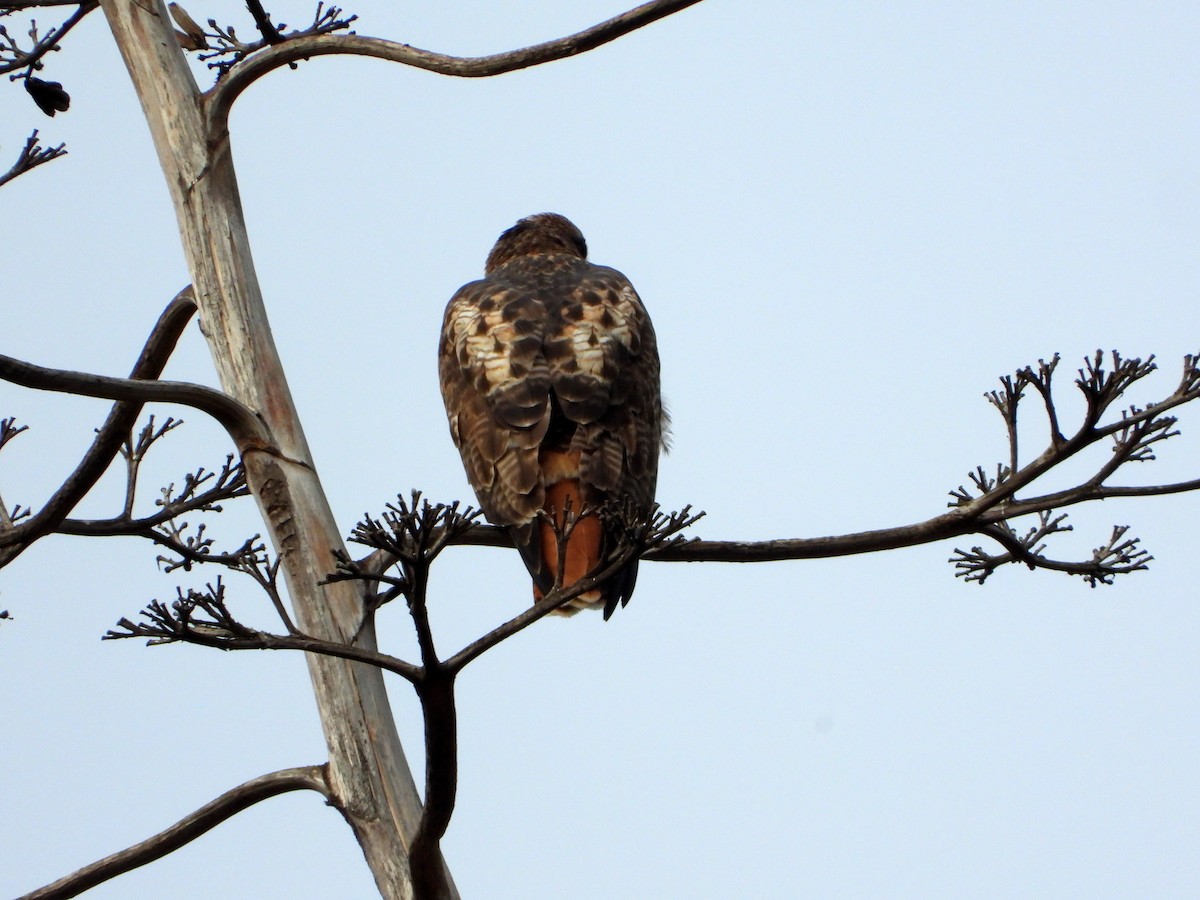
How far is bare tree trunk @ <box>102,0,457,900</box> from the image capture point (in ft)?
14.2

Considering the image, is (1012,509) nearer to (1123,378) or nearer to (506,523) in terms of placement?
(1123,378)

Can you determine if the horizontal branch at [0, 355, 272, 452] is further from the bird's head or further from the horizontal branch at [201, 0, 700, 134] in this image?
the bird's head

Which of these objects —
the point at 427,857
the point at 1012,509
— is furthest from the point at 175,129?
the point at 1012,509

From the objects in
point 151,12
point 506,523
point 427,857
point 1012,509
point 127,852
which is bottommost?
point 427,857

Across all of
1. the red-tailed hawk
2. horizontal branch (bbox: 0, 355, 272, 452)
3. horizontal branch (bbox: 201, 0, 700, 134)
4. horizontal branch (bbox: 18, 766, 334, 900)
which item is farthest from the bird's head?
horizontal branch (bbox: 18, 766, 334, 900)

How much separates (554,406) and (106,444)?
1.60m

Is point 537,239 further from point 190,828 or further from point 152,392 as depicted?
point 190,828

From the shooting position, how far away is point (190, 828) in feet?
14.1

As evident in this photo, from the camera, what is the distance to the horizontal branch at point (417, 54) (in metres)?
4.89

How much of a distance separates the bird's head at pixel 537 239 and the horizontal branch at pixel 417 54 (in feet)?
8.09

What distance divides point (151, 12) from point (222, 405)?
159 centimetres

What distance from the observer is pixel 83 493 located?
4.95 metres

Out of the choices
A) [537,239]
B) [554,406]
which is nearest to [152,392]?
[554,406]

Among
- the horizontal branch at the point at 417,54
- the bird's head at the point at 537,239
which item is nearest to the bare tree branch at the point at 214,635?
the horizontal branch at the point at 417,54
